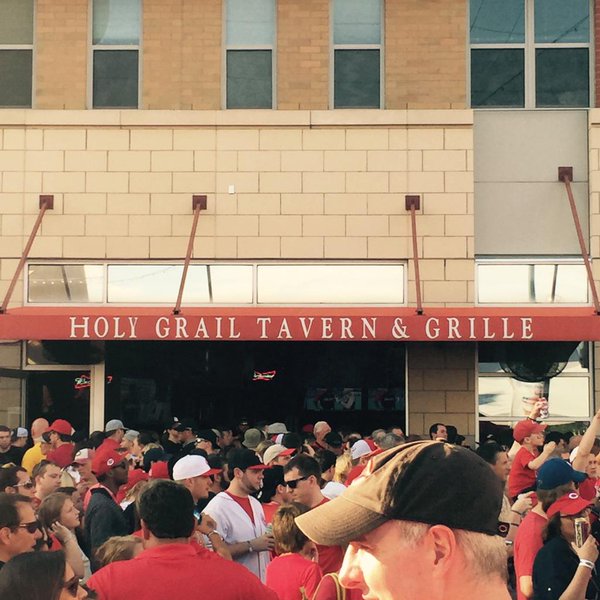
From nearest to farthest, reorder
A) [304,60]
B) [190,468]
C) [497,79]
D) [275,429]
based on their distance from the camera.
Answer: [190,468], [275,429], [304,60], [497,79]

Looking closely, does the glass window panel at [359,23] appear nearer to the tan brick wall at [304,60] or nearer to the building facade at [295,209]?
the building facade at [295,209]

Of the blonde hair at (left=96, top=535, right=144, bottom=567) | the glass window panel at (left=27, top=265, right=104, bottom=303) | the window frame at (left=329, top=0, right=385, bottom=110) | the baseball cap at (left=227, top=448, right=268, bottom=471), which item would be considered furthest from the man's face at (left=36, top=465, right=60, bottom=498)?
the window frame at (left=329, top=0, right=385, bottom=110)

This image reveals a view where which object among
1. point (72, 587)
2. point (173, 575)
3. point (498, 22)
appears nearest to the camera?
point (72, 587)

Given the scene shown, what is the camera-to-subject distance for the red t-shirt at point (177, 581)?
5.12 m

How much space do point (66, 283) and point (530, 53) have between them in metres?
8.51

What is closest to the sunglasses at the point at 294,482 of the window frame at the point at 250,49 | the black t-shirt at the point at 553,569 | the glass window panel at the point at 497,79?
the black t-shirt at the point at 553,569

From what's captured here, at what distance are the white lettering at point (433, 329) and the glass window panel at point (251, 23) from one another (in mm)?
5539

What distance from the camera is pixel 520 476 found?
11.6 metres

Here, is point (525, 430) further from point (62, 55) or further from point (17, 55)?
point (17, 55)

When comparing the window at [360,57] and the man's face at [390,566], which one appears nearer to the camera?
the man's face at [390,566]

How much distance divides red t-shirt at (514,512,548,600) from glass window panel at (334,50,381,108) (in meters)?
13.6

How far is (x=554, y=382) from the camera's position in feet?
65.6

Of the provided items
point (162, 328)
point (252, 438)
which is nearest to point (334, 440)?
point (252, 438)

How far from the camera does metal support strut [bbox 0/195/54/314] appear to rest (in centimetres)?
1873
